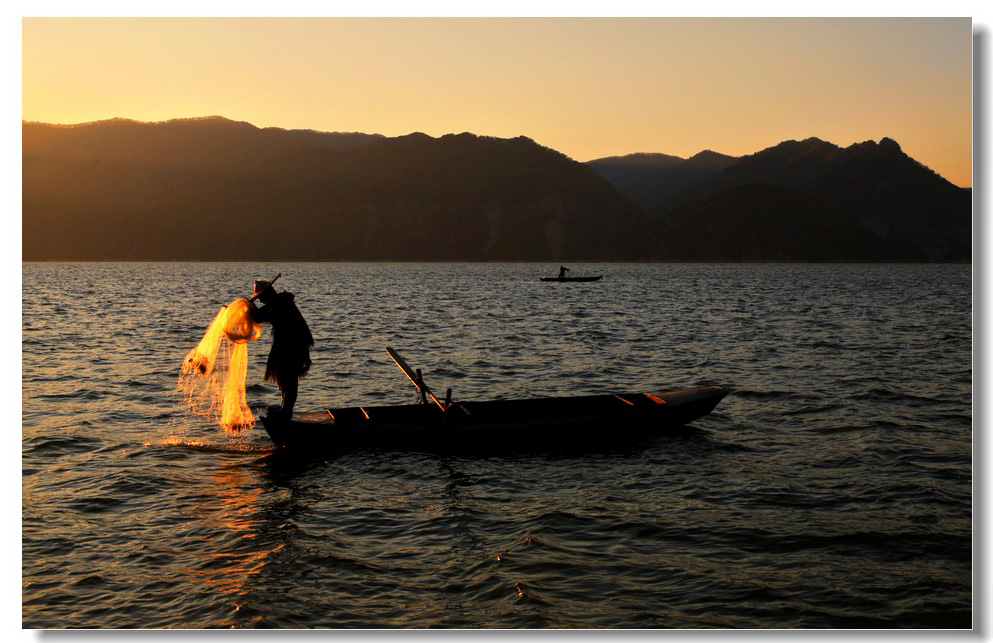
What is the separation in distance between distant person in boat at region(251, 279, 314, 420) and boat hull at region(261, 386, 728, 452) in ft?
1.94

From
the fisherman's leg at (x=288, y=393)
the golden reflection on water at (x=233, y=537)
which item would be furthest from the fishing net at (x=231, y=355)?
the golden reflection on water at (x=233, y=537)

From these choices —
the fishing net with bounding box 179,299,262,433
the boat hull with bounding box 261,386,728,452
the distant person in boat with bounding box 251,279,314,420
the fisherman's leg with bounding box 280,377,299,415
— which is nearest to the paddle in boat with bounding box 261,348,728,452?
the boat hull with bounding box 261,386,728,452

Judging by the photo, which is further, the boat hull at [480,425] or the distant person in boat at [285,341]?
the boat hull at [480,425]

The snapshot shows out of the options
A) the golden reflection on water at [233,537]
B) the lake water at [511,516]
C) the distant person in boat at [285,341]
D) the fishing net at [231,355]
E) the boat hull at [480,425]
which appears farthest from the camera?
the boat hull at [480,425]

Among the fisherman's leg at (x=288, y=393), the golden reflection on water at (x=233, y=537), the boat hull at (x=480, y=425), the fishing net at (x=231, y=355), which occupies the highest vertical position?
the fishing net at (x=231, y=355)

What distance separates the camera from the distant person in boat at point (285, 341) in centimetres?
1386

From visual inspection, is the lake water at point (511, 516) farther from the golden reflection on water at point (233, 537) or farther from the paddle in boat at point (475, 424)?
the paddle in boat at point (475, 424)

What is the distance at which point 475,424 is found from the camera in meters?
15.1

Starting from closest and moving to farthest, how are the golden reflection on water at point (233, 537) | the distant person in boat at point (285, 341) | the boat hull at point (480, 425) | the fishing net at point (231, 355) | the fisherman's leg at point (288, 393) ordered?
the golden reflection on water at point (233, 537) → the fishing net at point (231, 355) → the distant person in boat at point (285, 341) → the fisherman's leg at point (288, 393) → the boat hull at point (480, 425)

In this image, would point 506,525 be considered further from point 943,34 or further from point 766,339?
point 766,339

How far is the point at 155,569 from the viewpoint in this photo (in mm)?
9773

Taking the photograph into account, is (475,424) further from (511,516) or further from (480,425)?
(511,516)

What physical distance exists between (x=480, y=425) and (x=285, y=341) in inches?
142

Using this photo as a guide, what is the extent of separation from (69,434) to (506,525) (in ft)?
31.8
